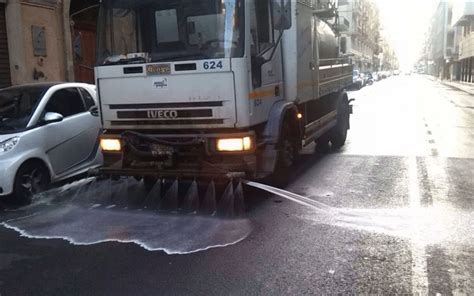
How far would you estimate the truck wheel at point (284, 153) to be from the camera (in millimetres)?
7148

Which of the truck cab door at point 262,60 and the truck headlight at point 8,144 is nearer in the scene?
the truck cab door at point 262,60

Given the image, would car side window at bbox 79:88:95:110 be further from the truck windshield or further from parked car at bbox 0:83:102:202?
the truck windshield

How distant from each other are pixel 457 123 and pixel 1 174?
1441 centimetres

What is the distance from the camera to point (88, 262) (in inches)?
190

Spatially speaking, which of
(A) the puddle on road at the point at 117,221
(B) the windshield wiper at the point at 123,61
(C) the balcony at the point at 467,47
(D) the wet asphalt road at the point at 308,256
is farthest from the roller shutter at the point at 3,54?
(C) the balcony at the point at 467,47

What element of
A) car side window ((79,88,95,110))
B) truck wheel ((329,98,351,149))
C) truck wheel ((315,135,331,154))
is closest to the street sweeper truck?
car side window ((79,88,95,110))

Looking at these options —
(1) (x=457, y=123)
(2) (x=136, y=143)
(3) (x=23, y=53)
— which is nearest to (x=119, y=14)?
(2) (x=136, y=143)

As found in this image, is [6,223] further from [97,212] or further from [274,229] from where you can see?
[274,229]

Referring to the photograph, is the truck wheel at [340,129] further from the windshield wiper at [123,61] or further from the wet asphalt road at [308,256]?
the windshield wiper at [123,61]

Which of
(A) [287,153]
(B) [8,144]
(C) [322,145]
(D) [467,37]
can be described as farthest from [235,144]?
(D) [467,37]

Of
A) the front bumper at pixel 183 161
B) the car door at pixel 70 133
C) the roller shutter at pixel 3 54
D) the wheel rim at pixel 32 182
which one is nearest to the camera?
the front bumper at pixel 183 161

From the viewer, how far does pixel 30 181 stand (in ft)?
23.1

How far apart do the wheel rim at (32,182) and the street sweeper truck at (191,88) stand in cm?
116

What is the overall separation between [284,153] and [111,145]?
245 centimetres
